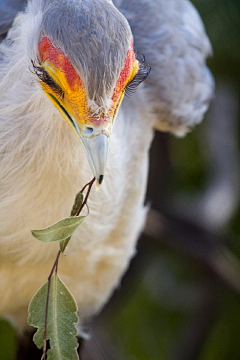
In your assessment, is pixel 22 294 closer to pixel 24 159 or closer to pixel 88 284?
pixel 88 284

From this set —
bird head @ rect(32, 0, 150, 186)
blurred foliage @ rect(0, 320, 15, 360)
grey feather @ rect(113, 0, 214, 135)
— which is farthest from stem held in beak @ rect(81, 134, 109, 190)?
blurred foliage @ rect(0, 320, 15, 360)

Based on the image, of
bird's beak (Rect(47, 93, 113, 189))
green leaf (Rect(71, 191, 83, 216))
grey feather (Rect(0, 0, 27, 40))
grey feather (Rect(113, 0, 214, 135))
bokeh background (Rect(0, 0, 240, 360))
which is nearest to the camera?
bird's beak (Rect(47, 93, 113, 189))

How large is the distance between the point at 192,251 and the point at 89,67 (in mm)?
A: 1780

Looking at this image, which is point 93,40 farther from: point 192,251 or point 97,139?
point 192,251

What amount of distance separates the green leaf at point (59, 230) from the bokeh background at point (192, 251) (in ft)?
4.45

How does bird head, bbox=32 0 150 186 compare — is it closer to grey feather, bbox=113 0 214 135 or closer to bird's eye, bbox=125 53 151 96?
bird's eye, bbox=125 53 151 96

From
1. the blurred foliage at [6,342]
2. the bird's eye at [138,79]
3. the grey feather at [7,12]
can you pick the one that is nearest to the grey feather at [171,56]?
the grey feather at [7,12]

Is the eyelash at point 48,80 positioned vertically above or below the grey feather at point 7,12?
above

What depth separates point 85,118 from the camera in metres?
1.22

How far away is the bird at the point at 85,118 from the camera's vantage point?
123 cm

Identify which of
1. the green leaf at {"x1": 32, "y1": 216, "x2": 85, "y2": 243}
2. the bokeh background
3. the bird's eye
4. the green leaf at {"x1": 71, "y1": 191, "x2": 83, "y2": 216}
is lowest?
the bokeh background

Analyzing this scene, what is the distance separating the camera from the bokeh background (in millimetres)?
2846

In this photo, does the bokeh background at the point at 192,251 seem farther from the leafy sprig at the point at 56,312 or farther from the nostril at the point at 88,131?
the nostril at the point at 88,131

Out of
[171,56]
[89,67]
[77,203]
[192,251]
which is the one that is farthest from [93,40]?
[192,251]
